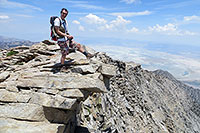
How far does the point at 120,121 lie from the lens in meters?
25.8

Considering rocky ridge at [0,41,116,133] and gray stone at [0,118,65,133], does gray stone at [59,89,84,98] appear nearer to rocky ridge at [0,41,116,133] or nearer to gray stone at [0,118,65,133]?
rocky ridge at [0,41,116,133]

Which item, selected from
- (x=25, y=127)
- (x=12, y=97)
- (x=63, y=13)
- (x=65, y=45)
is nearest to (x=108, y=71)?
(x=65, y=45)

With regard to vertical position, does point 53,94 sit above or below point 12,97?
above

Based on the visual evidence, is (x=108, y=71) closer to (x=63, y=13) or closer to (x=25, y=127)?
(x=63, y=13)

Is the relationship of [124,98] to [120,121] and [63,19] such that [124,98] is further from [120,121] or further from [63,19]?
[63,19]

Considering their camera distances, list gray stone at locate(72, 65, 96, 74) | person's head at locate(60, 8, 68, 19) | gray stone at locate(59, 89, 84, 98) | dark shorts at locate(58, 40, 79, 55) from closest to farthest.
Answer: gray stone at locate(59, 89, 84, 98), person's head at locate(60, 8, 68, 19), dark shorts at locate(58, 40, 79, 55), gray stone at locate(72, 65, 96, 74)

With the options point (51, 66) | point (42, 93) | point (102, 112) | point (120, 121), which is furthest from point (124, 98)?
point (42, 93)

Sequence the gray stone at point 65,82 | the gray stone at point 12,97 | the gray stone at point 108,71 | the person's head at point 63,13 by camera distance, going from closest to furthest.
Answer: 1. the gray stone at point 12,97
2. the person's head at point 63,13
3. the gray stone at point 65,82
4. the gray stone at point 108,71

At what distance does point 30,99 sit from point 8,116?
1.70 meters

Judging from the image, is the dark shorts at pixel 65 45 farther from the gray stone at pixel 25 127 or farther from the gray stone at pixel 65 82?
the gray stone at pixel 25 127

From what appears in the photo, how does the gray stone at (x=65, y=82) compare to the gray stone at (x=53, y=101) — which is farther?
the gray stone at (x=65, y=82)

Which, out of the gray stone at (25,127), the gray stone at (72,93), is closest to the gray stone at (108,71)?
the gray stone at (72,93)

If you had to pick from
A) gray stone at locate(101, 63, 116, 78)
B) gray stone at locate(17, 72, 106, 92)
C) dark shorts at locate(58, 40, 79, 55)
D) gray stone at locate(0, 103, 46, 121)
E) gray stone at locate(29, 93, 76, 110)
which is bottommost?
gray stone at locate(0, 103, 46, 121)

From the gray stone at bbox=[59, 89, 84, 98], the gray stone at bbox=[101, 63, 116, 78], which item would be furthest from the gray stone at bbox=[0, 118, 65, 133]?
the gray stone at bbox=[101, 63, 116, 78]
